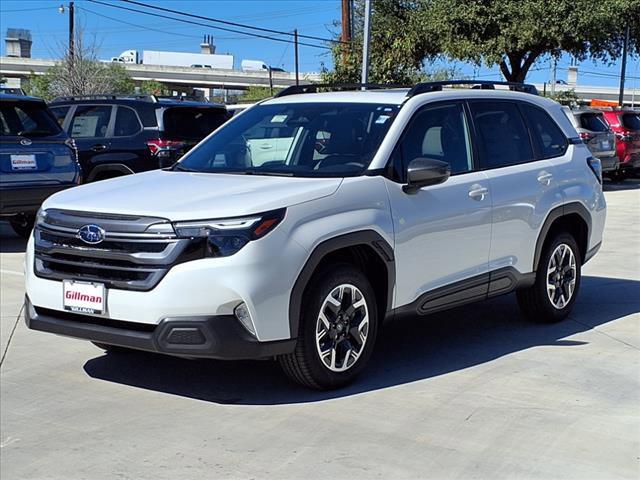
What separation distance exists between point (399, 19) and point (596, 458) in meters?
25.9

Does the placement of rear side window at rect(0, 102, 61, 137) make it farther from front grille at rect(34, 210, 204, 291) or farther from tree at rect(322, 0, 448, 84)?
tree at rect(322, 0, 448, 84)

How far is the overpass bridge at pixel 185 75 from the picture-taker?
93.4m

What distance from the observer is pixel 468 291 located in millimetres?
6270

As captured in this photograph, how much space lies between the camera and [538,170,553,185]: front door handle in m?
6.93

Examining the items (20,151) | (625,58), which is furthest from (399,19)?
(20,151)

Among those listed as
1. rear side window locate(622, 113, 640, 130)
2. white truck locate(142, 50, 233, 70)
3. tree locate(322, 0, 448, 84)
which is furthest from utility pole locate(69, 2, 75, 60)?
white truck locate(142, 50, 233, 70)

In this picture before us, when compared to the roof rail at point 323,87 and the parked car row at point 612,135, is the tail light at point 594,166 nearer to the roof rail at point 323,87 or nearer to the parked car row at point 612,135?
the roof rail at point 323,87

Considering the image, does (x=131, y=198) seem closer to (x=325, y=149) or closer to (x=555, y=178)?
(x=325, y=149)

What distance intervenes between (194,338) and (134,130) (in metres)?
8.71

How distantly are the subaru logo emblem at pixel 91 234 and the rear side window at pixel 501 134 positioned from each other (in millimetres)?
2853

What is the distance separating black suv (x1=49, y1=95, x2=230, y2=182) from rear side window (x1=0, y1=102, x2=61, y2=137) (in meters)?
1.91

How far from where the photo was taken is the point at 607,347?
6.63m

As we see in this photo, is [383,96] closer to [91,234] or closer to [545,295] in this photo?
[545,295]

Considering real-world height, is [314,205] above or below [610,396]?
above
